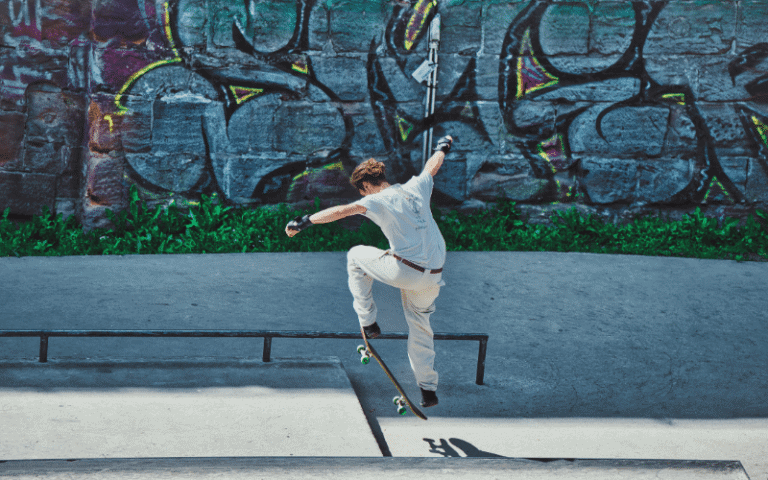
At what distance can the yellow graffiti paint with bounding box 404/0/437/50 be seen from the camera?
791 centimetres

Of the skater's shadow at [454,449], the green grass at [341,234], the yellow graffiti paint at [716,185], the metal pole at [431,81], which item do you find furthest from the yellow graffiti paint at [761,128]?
the skater's shadow at [454,449]

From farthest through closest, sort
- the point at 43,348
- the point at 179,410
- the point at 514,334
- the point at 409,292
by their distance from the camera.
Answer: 1. the point at 514,334
2. the point at 43,348
3. the point at 409,292
4. the point at 179,410

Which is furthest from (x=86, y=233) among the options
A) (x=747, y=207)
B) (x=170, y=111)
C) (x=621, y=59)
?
(x=747, y=207)

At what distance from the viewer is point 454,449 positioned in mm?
3674

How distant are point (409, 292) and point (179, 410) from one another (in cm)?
140

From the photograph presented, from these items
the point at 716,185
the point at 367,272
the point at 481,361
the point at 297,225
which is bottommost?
the point at 481,361

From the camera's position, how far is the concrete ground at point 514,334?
13.0 feet

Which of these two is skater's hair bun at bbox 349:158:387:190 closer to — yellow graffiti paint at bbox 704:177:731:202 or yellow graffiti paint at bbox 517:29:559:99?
yellow graffiti paint at bbox 517:29:559:99

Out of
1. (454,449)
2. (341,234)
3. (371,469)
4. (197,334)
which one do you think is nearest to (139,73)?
(341,234)

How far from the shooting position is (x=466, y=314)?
5.68 meters

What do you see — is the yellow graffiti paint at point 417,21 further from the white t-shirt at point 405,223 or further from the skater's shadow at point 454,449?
the skater's shadow at point 454,449

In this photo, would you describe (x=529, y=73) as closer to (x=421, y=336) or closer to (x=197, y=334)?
(x=421, y=336)

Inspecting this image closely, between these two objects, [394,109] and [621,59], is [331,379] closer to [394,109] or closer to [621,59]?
[394,109]

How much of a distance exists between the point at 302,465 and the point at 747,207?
733 cm
